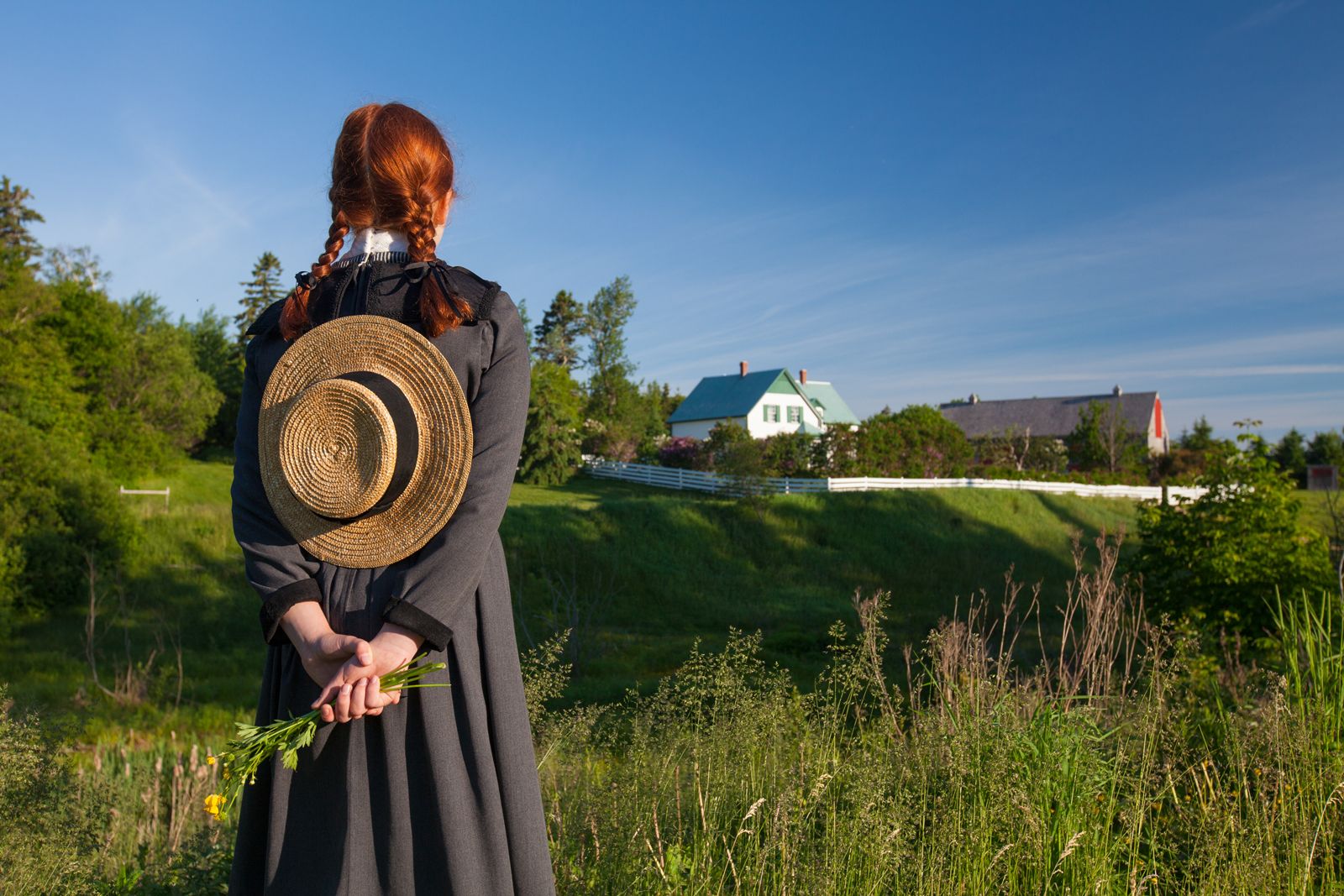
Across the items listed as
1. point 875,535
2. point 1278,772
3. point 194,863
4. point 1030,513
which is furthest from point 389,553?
point 1030,513

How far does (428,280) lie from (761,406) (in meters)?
42.1

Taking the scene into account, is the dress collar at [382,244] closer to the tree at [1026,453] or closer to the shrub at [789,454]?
the shrub at [789,454]

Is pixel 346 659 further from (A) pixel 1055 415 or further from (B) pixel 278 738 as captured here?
(A) pixel 1055 415

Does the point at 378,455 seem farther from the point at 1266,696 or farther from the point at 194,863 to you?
the point at 1266,696

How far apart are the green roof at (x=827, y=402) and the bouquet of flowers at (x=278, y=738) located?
44.5 m

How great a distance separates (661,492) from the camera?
32031 mm

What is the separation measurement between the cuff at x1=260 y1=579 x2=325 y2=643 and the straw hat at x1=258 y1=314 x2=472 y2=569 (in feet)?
0.25

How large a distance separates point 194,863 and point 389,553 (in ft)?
6.05

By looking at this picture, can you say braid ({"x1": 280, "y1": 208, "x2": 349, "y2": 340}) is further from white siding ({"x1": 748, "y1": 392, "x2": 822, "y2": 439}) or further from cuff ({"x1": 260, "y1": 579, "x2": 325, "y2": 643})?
white siding ({"x1": 748, "y1": 392, "x2": 822, "y2": 439})

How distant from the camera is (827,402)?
156 feet

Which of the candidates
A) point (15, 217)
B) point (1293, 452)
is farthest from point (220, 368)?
point (1293, 452)

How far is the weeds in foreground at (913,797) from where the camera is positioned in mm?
2539

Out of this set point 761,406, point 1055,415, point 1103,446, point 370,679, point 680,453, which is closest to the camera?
point 370,679

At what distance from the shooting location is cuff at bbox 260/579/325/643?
1.62 meters
